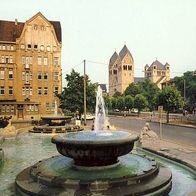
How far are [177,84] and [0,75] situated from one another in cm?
6108

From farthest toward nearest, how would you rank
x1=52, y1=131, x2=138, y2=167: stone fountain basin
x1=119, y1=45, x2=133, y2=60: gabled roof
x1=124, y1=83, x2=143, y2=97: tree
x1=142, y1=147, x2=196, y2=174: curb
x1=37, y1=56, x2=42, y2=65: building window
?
x1=119, y1=45, x2=133, y2=60: gabled roof, x1=124, y1=83, x2=143, y2=97: tree, x1=37, y1=56, x2=42, y2=65: building window, x1=142, y1=147, x2=196, y2=174: curb, x1=52, y1=131, x2=138, y2=167: stone fountain basin

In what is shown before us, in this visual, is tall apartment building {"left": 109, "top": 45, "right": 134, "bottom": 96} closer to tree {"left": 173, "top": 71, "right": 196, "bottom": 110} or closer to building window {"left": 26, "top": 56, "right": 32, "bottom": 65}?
tree {"left": 173, "top": 71, "right": 196, "bottom": 110}

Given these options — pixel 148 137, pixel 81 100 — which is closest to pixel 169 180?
pixel 148 137

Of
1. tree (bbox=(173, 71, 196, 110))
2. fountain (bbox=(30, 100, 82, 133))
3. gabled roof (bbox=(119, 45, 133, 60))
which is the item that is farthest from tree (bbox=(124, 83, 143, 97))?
fountain (bbox=(30, 100, 82, 133))

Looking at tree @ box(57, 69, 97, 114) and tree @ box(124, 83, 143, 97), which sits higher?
tree @ box(124, 83, 143, 97)

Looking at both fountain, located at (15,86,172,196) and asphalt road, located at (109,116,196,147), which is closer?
fountain, located at (15,86,172,196)

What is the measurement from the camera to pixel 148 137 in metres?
22.0

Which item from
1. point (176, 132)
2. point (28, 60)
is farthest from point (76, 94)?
point (28, 60)

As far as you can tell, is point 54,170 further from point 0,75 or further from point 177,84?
point 177,84

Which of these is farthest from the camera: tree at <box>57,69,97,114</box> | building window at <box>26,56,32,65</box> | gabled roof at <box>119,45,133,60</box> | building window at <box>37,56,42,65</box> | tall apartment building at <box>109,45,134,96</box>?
gabled roof at <box>119,45,133,60</box>

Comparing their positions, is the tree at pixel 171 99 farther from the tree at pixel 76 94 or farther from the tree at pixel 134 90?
the tree at pixel 134 90

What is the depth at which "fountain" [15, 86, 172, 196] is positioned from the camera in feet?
29.9

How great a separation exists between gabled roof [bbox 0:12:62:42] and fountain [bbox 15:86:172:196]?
2424 inches

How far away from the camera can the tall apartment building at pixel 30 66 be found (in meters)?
67.9
